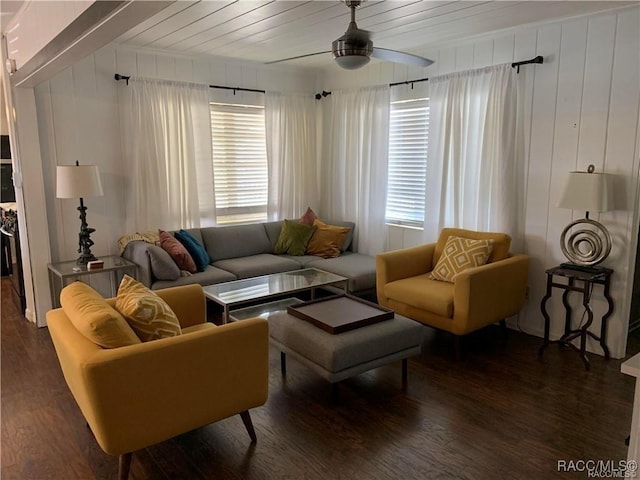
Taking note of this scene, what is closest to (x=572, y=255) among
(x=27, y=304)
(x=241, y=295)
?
(x=241, y=295)

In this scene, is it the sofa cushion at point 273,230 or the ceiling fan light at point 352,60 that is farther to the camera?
the sofa cushion at point 273,230

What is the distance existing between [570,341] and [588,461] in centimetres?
150

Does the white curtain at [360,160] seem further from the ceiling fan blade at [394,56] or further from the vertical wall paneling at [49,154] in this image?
the vertical wall paneling at [49,154]

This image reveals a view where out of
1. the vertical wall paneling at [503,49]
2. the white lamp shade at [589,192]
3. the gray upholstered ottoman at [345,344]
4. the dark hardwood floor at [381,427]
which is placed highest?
the vertical wall paneling at [503,49]

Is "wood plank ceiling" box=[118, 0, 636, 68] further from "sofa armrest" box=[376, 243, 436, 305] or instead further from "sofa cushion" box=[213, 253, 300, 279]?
"sofa cushion" box=[213, 253, 300, 279]

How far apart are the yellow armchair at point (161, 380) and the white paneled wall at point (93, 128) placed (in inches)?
85.6

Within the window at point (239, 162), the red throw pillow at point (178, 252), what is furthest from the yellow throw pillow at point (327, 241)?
the red throw pillow at point (178, 252)

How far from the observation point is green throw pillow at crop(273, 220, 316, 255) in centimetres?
528

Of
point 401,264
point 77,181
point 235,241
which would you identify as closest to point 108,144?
point 77,181

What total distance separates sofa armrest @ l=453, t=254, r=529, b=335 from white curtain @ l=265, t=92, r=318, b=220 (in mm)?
2793

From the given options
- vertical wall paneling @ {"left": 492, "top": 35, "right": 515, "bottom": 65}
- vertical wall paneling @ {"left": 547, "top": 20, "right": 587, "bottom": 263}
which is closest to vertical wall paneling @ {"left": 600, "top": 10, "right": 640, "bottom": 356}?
vertical wall paneling @ {"left": 547, "top": 20, "right": 587, "bottom": 263}

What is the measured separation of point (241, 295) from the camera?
12.6 feet

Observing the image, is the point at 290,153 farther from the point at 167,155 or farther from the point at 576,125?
the point at 576,125

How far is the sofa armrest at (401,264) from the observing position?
4.06 metres
